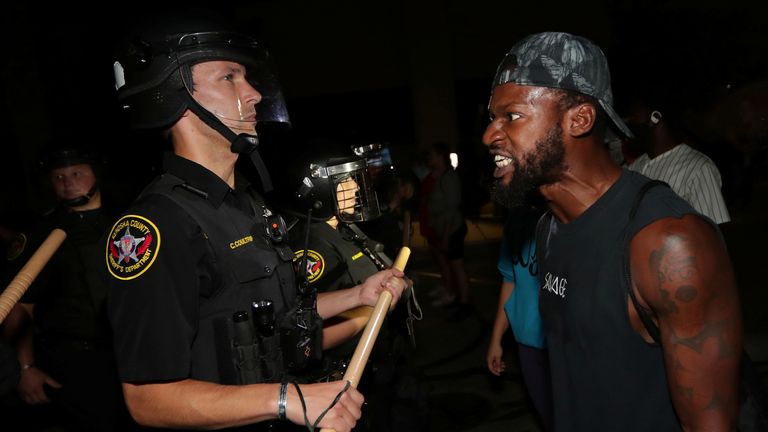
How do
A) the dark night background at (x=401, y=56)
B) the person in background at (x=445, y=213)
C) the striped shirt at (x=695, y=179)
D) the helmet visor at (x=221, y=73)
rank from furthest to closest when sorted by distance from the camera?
the dark night background at (x=401, y=56) → the person in background at (x=445, y=213) → the striped shirt at (x=695, y=179) → the helmet visor at (x=221, y=73)

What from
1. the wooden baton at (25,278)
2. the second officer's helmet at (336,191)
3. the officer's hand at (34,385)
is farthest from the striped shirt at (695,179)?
the officer's hand at (34,385)

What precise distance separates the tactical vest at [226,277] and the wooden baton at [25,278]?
0.91 m

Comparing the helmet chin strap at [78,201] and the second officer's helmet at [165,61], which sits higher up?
the second officer's helmet at [165,61]

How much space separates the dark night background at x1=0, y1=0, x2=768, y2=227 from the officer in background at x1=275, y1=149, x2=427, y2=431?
927 centimetres

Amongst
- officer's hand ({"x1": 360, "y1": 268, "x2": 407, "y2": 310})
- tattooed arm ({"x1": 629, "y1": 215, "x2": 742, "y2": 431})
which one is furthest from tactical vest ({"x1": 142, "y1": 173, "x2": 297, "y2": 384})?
tattooed arm ({"x1": 629, "y1": 215, "x2": 742, "y2": 431})

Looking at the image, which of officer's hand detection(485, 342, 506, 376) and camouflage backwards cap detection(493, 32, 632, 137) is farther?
officer's hand detection(485, 342, 506, 376)

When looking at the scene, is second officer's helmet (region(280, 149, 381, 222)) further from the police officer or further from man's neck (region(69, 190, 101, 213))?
man's neck (region(69, 190, 101, 213))

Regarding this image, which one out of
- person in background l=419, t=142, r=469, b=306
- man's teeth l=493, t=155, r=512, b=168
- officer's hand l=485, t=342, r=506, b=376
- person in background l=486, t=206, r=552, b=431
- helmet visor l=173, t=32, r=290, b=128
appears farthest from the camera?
person in background l=419, t=142, r=469, b=306

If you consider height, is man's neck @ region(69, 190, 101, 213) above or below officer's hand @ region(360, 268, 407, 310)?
above

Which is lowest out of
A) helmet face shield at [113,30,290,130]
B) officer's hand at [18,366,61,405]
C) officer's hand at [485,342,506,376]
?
officer's hand at [485,342,506,376]

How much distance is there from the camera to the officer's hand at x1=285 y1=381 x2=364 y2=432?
1835 millimetres

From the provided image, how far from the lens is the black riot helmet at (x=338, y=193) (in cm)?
368

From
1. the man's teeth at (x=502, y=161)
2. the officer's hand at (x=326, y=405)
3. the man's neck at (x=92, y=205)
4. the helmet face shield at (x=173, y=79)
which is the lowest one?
the officer's hand at (x=326, y=405)

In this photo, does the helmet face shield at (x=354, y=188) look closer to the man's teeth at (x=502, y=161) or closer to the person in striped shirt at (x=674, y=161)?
the man's teeth at (x=502, y=161)
